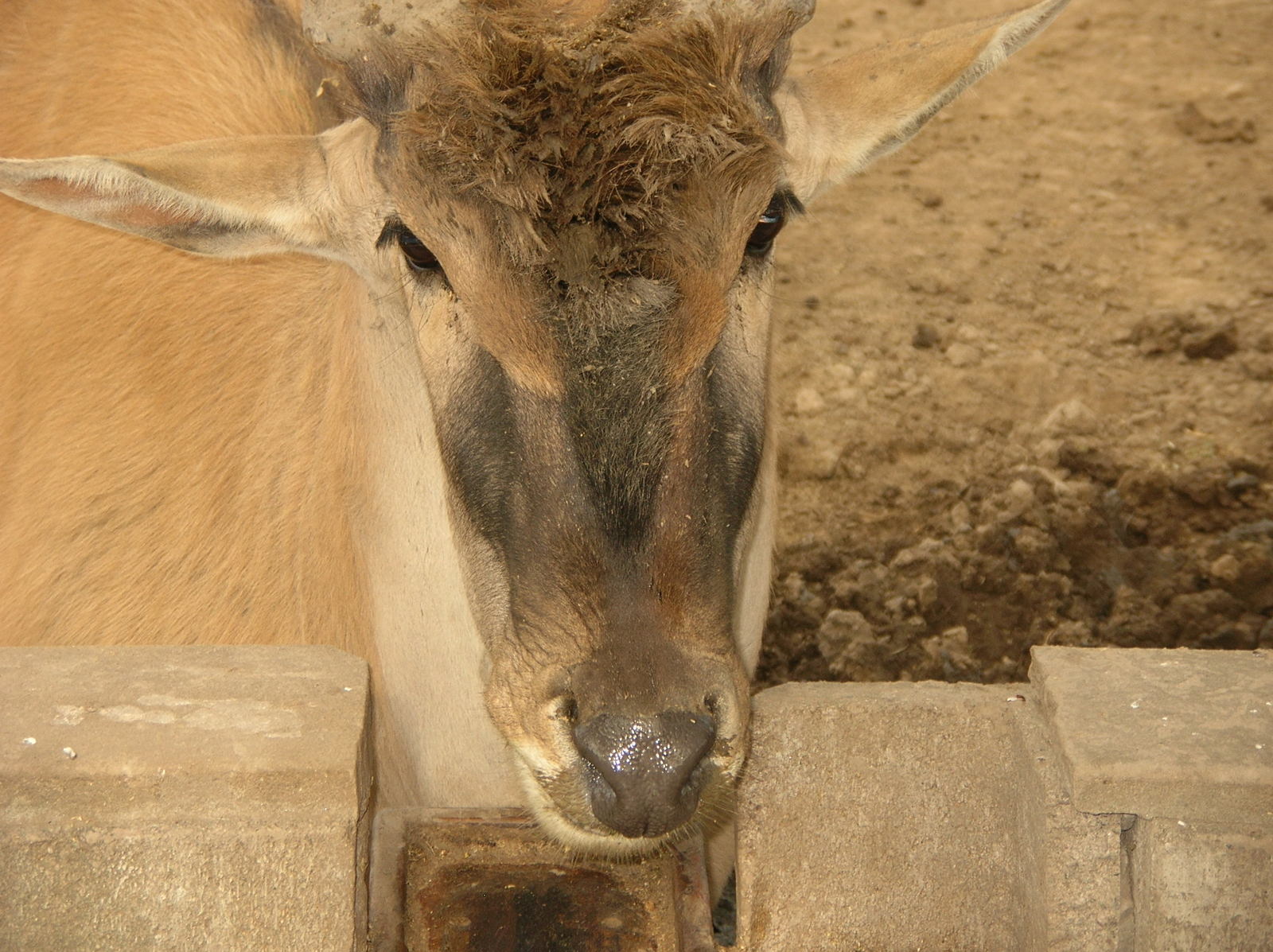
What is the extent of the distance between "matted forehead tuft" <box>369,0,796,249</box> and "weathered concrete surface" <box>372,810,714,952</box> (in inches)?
56.9

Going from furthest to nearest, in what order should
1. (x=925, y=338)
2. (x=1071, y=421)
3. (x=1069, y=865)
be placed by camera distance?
1. (x=925, y=338)
2. (x=1071, y=421)
3. (x=1069, y=865)

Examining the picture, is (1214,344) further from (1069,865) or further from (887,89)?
(1069,865)

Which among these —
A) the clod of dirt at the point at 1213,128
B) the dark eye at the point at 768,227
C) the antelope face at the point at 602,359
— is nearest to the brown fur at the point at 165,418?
the antelope face at the point at 602,359

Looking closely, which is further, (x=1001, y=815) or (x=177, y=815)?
(x=1001, y=815)

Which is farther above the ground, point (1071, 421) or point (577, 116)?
point (577, 116)

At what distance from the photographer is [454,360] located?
9.25 ft

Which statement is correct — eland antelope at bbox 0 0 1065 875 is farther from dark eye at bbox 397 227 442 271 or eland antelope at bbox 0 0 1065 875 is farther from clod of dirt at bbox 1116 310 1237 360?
clod of dirt at bbox 1116 310 1237 360

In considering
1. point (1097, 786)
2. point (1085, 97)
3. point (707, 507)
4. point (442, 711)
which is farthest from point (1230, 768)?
point (1085, 97)

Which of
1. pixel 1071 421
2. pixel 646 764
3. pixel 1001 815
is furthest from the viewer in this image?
pixel 1071 421

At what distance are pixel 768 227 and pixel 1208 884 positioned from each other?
5.05 ft

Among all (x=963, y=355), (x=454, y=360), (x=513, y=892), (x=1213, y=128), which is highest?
(x=454, y=360)

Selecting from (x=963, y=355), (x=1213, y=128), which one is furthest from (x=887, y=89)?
(x=1213, y=128)

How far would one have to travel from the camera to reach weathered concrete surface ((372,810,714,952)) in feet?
9.99

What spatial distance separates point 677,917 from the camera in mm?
3094
